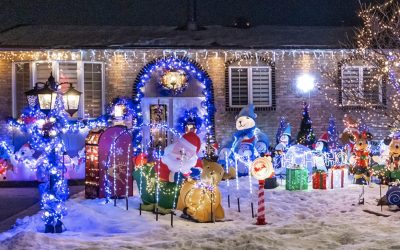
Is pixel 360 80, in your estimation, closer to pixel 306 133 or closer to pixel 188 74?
pixel 306 133

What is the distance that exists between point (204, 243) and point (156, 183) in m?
3.51

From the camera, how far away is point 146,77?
20516 mm

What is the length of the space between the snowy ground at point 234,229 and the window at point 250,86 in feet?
21.6

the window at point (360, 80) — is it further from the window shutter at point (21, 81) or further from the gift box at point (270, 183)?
the window shutter at point (21, 81)

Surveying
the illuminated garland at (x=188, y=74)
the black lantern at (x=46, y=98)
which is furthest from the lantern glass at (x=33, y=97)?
the illuminated garland at (x=188, y=74)

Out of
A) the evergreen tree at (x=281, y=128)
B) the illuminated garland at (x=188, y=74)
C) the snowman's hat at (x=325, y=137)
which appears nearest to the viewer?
the snowman's hat at (x=325, y=137)

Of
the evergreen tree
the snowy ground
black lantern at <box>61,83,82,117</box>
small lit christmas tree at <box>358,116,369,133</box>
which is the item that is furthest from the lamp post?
small lit christmas tree at <box>358,116,369,133</box>

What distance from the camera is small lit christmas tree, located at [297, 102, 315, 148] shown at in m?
19.5

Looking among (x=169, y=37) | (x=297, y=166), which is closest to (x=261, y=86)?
(x=169, y=37)

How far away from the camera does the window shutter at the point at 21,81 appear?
803 inches

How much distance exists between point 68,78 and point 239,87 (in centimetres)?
599

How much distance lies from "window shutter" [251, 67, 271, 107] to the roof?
1.06 meters

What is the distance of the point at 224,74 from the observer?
68.6 feet

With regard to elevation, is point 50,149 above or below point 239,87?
below
